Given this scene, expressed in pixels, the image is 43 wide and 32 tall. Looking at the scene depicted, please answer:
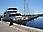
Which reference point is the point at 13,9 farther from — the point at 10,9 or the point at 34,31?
the point at 34,31

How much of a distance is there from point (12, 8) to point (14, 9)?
1.31 m

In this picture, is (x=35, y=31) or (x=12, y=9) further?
(x=12, y=9)

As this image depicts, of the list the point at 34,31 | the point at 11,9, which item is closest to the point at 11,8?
the point at 11,9

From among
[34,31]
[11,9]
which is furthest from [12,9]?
[34,31]

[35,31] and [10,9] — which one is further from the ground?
Result: [35,31]

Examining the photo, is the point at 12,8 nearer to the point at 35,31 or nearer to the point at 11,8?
the point at 11,8

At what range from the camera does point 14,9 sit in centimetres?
7300

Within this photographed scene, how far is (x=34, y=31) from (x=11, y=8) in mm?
60960

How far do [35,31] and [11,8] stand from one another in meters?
61.0

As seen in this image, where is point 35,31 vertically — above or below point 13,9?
above

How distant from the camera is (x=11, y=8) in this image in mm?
72375

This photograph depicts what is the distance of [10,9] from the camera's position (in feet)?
235

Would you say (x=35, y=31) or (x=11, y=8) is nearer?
(x=35, y=31)

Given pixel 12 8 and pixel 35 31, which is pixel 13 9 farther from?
pixel 35 31
